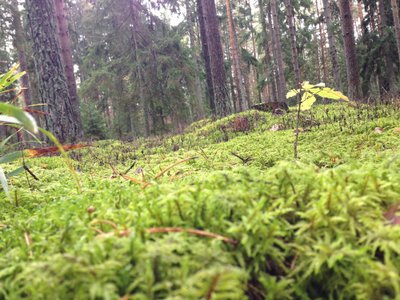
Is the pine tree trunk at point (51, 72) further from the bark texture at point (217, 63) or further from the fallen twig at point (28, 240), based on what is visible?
the fallen twig at point (28, 240)

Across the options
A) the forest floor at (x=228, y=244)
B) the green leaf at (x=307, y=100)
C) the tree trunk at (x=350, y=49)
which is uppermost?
the tree trunk at (x=350, y=49)

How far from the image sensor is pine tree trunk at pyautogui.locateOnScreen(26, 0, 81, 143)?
23.2 ft

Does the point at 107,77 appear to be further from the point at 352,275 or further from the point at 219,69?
the point at 352,275

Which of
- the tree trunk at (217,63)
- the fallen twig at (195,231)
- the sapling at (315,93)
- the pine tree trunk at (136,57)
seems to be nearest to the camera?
the fallen twig at (195,231)

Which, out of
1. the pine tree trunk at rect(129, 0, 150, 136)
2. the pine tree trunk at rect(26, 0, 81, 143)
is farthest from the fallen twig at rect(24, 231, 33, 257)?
the pine tree trunk at rect(129, 0, 150, 136)

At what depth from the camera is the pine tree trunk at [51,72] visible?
23.2 ft

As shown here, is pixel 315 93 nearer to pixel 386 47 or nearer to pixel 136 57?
pixel 386 47

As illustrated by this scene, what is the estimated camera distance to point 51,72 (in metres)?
7.27

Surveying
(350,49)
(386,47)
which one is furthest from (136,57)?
(386,47)

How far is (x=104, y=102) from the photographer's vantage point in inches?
834

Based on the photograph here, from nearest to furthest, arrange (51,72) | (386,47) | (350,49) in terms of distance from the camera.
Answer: (51,72) → (350,49) → (386,47)

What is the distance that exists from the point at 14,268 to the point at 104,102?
21.2 metres

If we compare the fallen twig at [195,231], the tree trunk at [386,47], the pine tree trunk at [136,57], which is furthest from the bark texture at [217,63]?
the fallen twig at [195,231]

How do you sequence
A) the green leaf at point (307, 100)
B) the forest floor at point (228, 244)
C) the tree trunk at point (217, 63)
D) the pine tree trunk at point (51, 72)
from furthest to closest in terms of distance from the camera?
1. the tree trunk at point (217, 63)
2. the pine tree trunk at point (51, 72)
3. the green leaf at point (307, 100)
4. the forest floor at point (228, 244)
